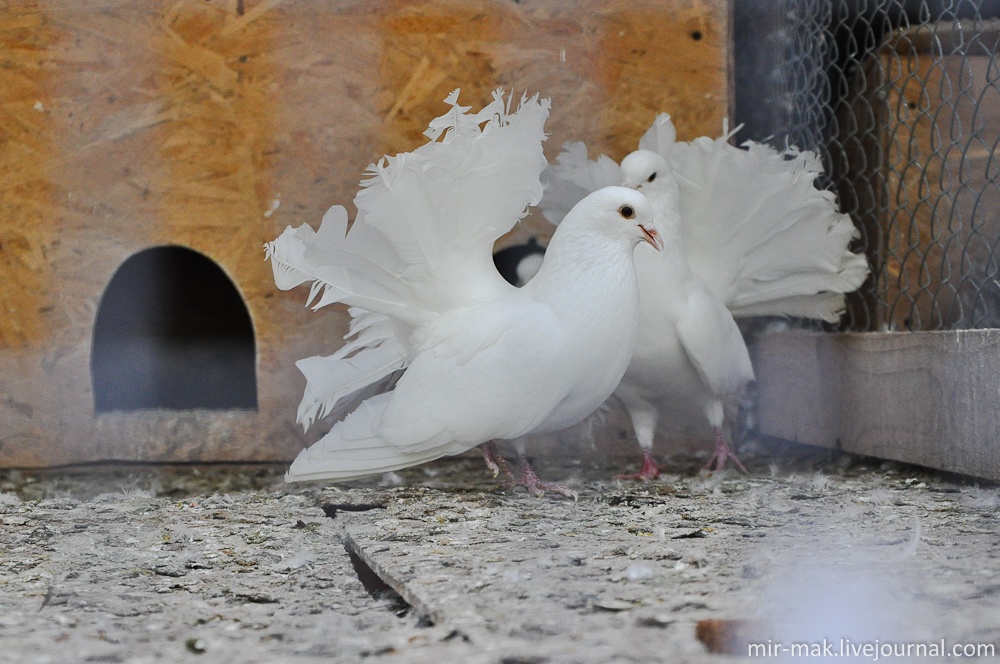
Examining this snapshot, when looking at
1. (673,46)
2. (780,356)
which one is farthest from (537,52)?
(780,356)

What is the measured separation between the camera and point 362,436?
2.11m

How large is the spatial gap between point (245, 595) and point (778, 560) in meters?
0.82

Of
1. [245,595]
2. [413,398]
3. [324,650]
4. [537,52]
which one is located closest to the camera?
[324,650]

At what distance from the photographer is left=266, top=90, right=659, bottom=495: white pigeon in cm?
198

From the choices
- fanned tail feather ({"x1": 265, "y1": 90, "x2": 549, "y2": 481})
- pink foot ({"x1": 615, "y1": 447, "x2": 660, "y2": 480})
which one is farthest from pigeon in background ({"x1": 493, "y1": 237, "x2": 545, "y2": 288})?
fanned tail feather ({"x1": 265, "y1": 90, "x2": 549, "y2": 481})

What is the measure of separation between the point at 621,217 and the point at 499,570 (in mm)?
968

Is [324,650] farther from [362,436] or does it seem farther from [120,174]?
[120,174]

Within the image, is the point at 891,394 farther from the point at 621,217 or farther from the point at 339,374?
the point at 339,374

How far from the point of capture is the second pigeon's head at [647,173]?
7.95 ft

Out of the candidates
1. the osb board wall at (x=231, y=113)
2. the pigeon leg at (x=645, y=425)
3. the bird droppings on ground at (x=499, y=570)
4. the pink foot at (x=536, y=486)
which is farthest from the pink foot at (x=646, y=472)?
Answer: the osb board wall at (x=231, y=113)

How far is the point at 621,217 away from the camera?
2107mm

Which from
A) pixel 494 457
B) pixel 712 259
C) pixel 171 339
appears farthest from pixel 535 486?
pixel 171 339

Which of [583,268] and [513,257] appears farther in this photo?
[513,257]

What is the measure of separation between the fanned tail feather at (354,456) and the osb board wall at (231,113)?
68 cm
